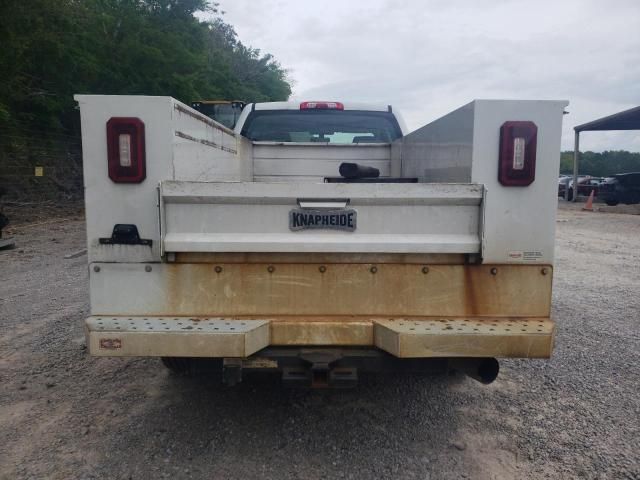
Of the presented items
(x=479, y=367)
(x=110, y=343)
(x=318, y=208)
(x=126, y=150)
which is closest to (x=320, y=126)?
(x=318, y=208)

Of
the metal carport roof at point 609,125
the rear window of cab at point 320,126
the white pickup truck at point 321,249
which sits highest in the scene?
the metal carport roof at point 609,125

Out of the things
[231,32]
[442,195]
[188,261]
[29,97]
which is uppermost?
[231,32]

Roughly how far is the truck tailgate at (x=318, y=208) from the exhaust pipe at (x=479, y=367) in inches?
23.5

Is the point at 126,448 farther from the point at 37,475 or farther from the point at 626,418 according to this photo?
the point at 626,418

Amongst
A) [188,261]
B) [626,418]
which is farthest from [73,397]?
[626,418]

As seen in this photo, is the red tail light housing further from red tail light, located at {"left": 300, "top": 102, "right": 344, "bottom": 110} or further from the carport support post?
the carport support post

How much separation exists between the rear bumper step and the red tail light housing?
759mm

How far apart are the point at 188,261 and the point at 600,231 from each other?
14.1 m

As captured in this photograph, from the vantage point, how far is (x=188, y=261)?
110 inches

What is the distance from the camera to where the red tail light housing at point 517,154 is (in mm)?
2744

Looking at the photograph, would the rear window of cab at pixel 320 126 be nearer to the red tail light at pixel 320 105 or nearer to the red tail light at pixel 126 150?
the red tail light at pixel 320 105

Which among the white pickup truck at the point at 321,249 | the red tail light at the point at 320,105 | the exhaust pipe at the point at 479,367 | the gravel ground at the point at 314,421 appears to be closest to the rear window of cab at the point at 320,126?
the red tail light at the point at 320,105

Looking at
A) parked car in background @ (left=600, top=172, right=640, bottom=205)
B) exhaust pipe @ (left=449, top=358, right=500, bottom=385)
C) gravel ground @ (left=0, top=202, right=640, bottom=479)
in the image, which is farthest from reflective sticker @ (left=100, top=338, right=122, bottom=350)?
parked car in background @ (left=600, top=172, right=640, bottom=205)

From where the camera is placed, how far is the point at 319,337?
9.05ft
